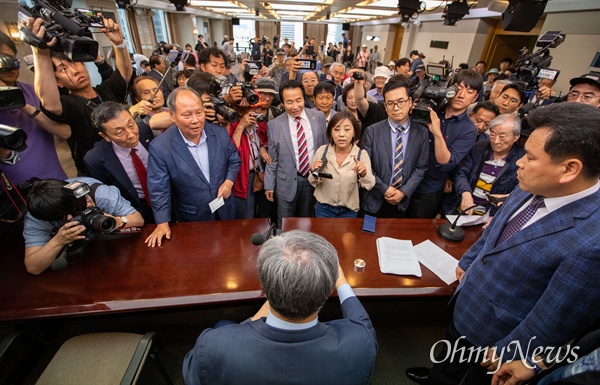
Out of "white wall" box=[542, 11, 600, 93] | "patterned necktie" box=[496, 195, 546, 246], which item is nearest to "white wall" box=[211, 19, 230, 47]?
"white wall" box=[542, 11, 600, 93]

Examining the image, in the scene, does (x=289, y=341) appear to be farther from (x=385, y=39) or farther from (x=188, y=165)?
(x=385, y=39)

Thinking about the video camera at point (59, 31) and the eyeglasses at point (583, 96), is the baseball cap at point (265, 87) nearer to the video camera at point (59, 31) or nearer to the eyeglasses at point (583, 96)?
the video camera at point (59, 31)

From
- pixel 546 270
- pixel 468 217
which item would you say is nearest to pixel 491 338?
pixel 546 270

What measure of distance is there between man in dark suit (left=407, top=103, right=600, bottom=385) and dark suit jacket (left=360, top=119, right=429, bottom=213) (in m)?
1.04

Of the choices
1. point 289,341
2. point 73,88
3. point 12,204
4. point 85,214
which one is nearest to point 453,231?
point 289,341

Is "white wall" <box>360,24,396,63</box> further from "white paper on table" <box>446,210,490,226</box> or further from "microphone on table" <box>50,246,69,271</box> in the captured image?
"microphone on table" <box>50,246,69,271</box>

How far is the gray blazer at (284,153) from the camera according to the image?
2475 mm

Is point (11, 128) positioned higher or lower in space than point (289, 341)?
higher

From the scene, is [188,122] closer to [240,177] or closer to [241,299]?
[240,177]

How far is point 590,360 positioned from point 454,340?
0.68 m

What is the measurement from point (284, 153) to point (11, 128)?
1.74 meters

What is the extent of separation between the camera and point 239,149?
8.07 feet

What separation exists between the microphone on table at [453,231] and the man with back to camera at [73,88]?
279 centimetres

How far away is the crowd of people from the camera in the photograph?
1.03 meters
